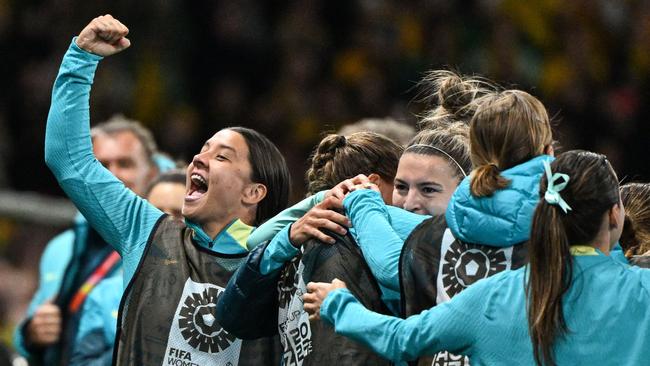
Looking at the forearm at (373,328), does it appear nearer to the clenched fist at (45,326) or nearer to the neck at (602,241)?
the neck at (602,241)

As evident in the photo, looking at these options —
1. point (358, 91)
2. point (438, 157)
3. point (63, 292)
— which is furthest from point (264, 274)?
point (358, 91)

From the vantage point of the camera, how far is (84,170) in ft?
13.3

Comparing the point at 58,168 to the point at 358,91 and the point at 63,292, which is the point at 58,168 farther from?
the point at 358,91

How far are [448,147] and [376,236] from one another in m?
0.57

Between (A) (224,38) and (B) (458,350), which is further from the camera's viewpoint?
(A) (224,38)

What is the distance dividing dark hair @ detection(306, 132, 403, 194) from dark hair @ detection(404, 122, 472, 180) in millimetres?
99

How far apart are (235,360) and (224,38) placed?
18.5ft

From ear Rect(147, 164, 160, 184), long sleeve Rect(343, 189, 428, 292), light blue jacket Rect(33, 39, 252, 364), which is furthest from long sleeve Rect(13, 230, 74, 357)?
long sleeve Rect(343, 189, 428, 292)

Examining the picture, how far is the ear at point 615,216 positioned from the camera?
3070 millimetres

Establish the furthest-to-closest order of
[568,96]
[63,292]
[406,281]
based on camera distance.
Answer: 1. [568,96]
2. [63,292]
3. [406,281]

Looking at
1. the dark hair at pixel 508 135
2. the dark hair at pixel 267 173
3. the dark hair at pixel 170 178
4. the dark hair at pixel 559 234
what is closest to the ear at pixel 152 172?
the dark hair at pixel 170 178

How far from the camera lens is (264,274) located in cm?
367

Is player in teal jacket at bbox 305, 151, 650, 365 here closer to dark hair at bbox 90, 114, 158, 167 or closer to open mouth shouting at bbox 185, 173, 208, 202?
open mouth shouting at bbox 185, 173, 208, 202

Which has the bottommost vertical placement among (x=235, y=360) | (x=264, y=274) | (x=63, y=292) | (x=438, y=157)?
(x=63, y=292)
